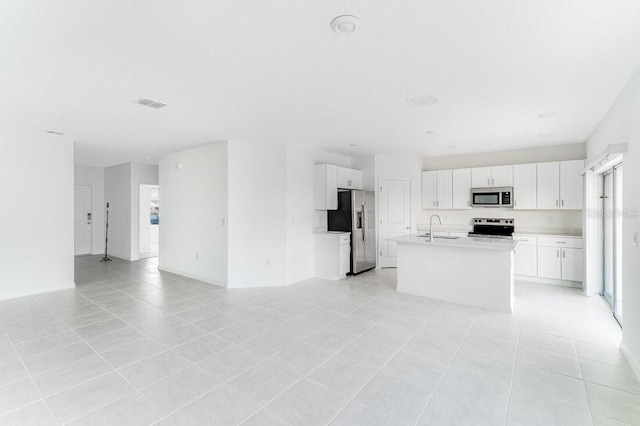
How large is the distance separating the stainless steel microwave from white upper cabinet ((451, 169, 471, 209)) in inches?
4.4

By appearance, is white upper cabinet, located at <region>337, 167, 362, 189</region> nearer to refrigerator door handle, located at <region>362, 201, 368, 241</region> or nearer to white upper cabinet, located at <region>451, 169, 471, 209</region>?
refrigerator door handle, located at <region>362, 201, 368, 241</region>

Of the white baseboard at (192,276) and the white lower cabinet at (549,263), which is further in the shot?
the white baseboard at (192,276)

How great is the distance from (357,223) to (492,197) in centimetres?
272

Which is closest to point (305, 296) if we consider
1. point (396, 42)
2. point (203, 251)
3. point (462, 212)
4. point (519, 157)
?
point (203, 251)

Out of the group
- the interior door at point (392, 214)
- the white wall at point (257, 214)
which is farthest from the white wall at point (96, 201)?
the interior door at point (392, 214)

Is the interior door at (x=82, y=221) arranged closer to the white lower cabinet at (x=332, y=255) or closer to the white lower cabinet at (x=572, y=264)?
the white lower cabinet at (x=332, y=255)

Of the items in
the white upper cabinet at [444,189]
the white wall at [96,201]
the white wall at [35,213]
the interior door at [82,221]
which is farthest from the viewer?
the white wall at [96,201]

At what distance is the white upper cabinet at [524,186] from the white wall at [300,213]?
3.80m

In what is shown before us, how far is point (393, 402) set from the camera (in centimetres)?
219

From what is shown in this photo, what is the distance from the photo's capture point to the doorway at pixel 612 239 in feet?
12.9

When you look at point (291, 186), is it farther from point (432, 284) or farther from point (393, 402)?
point (393, 402)

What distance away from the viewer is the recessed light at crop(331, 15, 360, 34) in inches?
74.8

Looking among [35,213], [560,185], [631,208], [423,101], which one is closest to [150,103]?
[423,101]

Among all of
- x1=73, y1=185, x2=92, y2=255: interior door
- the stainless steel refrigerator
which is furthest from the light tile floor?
x1=73, y1=185, x2=92, y2=255: interior door
